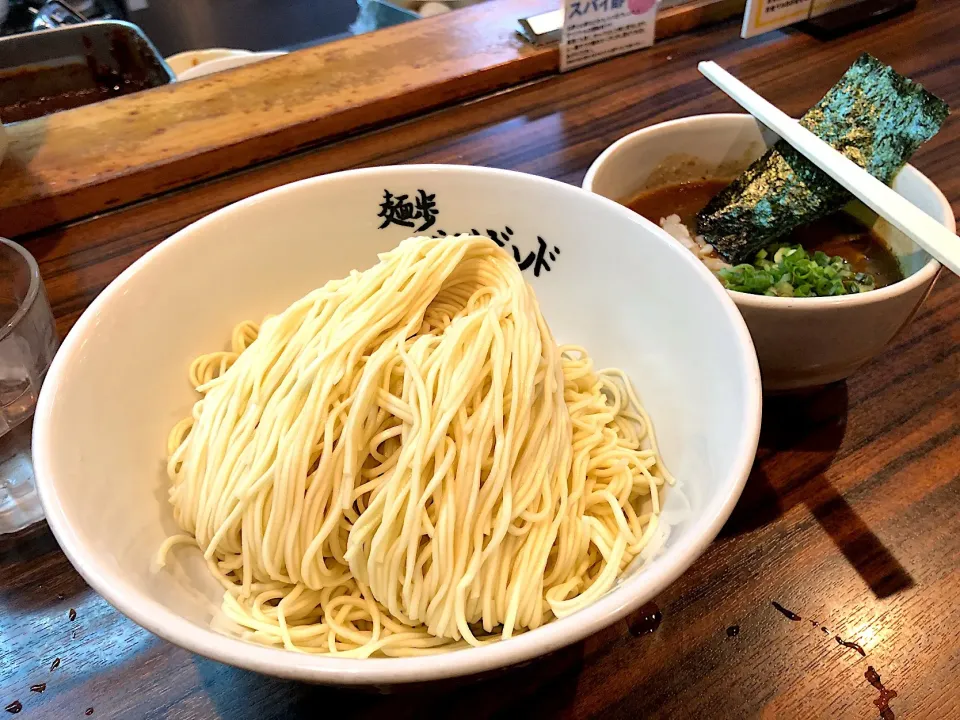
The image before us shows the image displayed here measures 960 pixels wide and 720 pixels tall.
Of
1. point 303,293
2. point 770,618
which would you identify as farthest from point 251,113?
point 770,618

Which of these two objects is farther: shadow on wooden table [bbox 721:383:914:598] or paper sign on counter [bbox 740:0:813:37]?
paper sign on counter [bbox 740:0:813:37]

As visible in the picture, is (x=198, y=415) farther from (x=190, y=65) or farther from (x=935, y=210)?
(x=190, y=65)

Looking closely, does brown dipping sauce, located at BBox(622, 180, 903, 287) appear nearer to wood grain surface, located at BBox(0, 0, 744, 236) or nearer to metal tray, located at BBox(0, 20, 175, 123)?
wood grain surface, located at BBox(0, 0, 744, 236)

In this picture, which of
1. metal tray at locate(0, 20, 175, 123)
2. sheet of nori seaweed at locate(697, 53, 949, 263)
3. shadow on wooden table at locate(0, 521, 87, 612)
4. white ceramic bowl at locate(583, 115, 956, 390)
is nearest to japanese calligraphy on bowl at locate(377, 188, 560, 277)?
white ceramic bowl at locate(583, 115, 956, 390)

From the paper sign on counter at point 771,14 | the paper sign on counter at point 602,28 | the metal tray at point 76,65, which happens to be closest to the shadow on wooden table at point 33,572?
the paper sign on counter at point 602,28

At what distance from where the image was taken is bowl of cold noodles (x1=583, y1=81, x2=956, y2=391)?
962mm

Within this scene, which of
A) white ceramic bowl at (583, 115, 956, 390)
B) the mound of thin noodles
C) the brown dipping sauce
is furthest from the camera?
the brown dipping sauce

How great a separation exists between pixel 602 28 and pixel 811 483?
1447 mm

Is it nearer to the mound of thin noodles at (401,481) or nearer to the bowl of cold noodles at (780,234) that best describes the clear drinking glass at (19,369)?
the mound of thin noodles at (401,481)

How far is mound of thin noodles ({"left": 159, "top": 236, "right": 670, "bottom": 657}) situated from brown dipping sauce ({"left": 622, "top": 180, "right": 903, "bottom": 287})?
51cm

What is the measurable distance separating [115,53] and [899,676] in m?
2.85

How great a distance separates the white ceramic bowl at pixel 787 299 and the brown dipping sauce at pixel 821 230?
0.06ft

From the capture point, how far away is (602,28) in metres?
1.98

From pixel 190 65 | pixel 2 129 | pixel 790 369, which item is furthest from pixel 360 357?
pixel 190 65
